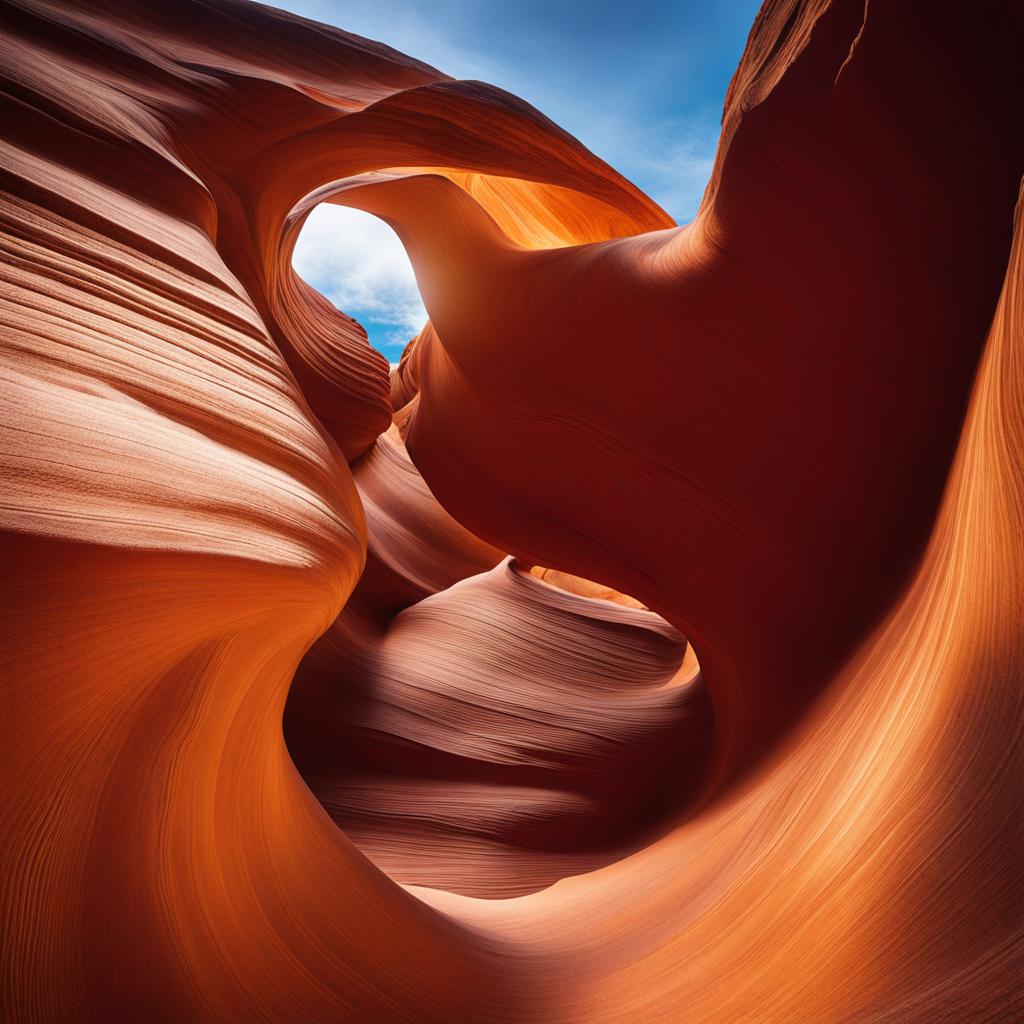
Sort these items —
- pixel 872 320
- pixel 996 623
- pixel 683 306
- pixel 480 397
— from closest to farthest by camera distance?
pixel 996 623
pixel 872 320
pixel 683 306
pixel 480 397

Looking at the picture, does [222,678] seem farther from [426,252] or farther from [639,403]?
[426,252]

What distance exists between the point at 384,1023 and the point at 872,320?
1320mm

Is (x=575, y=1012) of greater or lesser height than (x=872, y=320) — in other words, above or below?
below

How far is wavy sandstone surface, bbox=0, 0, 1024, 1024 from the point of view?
26.3 inches

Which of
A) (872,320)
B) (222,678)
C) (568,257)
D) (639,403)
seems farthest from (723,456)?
(222,678)

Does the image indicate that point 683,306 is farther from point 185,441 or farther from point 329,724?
point 329,724

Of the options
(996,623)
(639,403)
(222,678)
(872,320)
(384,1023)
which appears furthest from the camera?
(639,403)

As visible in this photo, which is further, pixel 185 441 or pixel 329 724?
pixel 329 724

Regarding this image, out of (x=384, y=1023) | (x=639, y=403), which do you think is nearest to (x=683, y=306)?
(x=639, y=403)

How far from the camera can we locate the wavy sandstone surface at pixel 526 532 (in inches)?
26.3

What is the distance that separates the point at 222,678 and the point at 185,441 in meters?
0.25

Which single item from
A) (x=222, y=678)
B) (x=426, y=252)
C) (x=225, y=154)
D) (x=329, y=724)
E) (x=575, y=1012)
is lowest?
(x=575, y=1012)

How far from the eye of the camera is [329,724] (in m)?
2.62

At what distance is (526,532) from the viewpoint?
243cm
